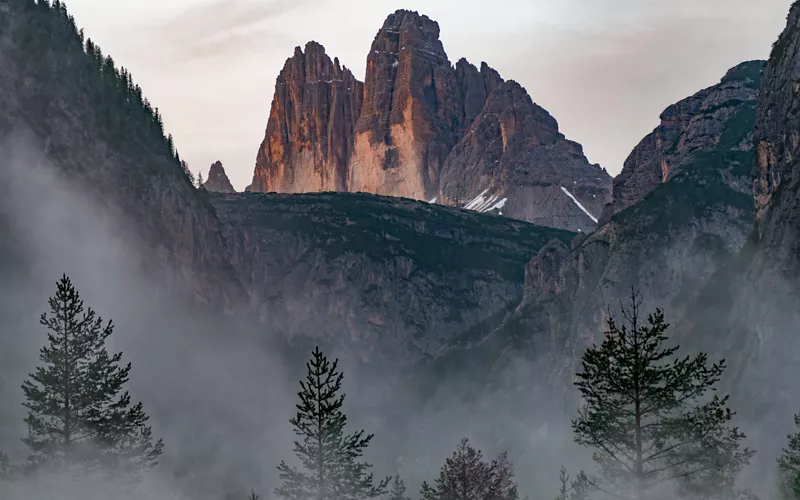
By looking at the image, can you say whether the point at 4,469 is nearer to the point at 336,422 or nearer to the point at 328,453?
the point at 328,453

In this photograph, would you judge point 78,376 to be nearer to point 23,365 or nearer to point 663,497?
point 663,497

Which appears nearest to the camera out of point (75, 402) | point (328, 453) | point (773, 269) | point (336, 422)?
point (75, 402)

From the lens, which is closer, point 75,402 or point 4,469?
point 75,402

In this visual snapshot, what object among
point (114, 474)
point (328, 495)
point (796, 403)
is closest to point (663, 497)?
point (328, 495)

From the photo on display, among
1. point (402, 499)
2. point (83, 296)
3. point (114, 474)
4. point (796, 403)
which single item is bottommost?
point (114, 474)

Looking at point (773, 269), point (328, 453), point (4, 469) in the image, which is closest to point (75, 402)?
point (4, 469)

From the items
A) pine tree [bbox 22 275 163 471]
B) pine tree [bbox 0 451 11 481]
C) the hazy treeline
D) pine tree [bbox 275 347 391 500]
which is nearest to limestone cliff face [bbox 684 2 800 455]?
the hazy treeline

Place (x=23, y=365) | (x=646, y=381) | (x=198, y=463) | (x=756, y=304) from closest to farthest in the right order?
(x=646, y=381) → (x=23, y=365) → (x=756, y=304) → (x=198, y=463)

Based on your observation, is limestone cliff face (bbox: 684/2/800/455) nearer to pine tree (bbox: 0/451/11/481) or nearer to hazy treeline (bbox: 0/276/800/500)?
hazy treeline (bbox: 0/276/800/500)

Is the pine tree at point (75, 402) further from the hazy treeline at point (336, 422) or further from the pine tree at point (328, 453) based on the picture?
the pine tree at point (328, 453)

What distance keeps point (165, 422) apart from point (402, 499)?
84.7m

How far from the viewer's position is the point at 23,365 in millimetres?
149500

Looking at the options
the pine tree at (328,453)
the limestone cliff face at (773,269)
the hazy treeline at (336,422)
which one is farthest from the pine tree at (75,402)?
the limestone cliff face at (773,269)

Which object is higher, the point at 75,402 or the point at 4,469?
the point at 75,402
